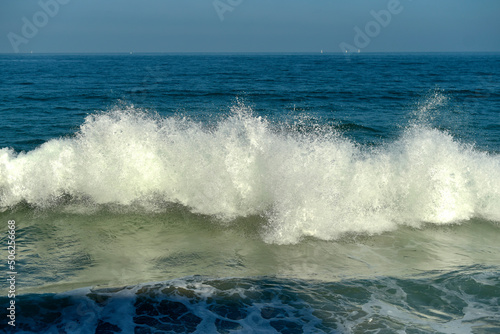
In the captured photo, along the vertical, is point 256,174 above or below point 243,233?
above

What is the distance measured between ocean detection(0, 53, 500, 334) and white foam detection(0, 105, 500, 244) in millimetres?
27

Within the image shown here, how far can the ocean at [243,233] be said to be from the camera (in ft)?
14.9

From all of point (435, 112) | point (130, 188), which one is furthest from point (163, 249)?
point (435, 112)

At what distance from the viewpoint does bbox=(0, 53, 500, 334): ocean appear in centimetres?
455

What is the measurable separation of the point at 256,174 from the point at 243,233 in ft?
4.38

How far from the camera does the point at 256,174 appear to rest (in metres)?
7.79

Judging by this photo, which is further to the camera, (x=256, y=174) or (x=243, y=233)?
(x=256, y=174)

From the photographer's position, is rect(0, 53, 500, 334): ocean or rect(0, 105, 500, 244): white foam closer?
rect(0, 53, 500, 334): ocean

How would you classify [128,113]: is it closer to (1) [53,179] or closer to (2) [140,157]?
(2) [140,157]

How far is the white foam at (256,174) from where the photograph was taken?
739 centimetres

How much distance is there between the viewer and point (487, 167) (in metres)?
8.62

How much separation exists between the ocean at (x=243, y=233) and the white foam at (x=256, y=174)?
27mm

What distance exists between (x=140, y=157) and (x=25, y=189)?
2.26 m

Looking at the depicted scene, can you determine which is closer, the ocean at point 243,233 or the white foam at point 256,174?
the ocean at point 243,233
